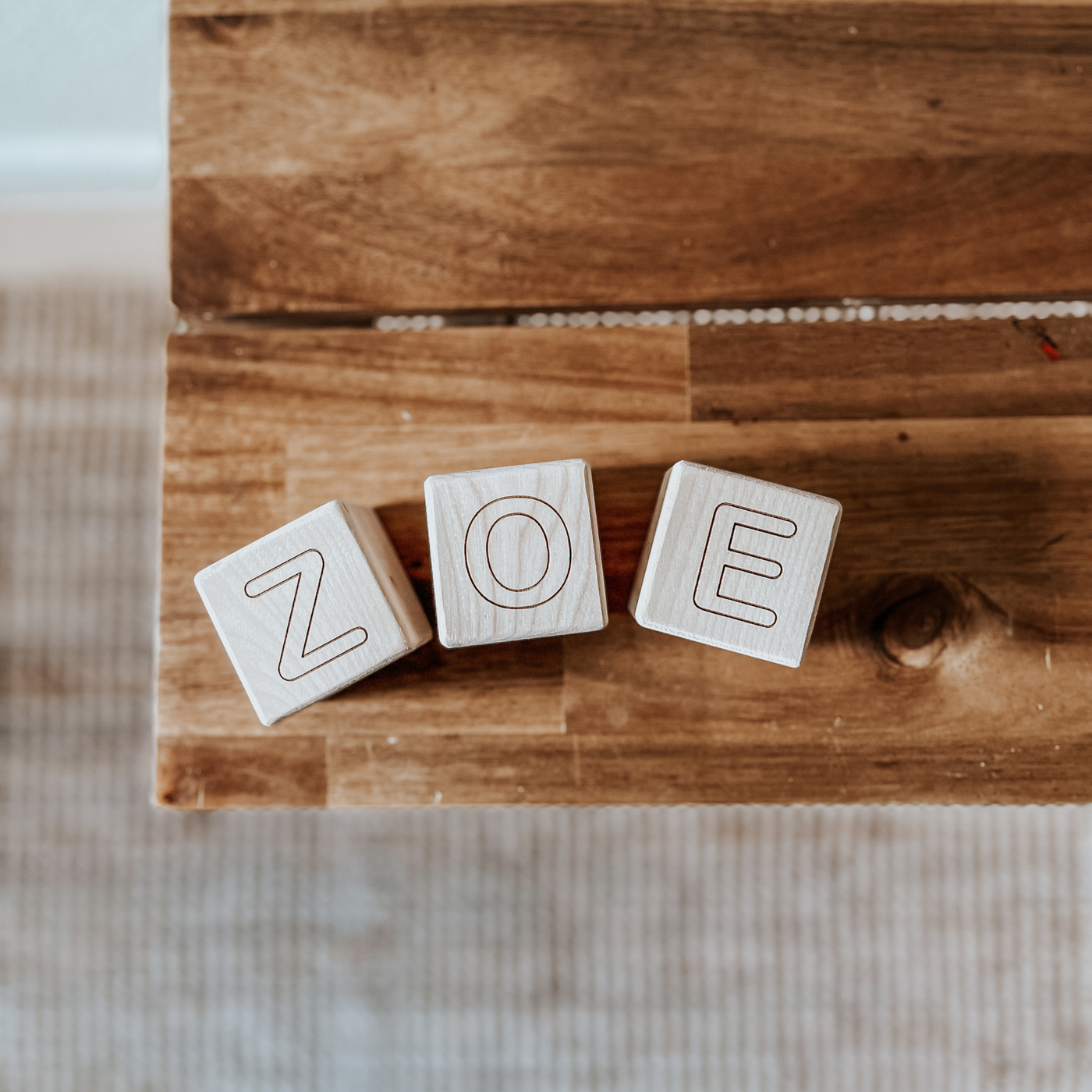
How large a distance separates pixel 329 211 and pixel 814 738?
0.39 meters

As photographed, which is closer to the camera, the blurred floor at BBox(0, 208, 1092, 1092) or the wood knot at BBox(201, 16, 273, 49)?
the wood knot at BBox(201, 16, 273, 49)

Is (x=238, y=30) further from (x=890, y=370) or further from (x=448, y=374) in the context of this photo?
(x=890, y=370)

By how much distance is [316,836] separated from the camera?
749mm

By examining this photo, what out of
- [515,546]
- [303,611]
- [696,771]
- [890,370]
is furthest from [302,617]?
[890,370]

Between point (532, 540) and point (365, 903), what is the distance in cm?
54

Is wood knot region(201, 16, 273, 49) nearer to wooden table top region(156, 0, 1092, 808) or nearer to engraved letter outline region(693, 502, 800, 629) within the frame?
wooden table top region(156, 0, 1092, 808)

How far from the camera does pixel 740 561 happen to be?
1.17 feet

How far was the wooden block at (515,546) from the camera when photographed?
351 millimetres

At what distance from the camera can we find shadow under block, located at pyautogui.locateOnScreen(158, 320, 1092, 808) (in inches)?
16.9

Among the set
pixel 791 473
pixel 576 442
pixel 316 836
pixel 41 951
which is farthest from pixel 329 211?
pixel 41 951

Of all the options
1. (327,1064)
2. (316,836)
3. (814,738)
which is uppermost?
(814,738)

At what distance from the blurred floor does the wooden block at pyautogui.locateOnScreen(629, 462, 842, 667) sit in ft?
1.46

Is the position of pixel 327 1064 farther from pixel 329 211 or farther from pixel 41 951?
pixel 329 211

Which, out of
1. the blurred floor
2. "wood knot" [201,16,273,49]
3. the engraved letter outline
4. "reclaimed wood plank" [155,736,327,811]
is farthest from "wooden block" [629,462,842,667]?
the blurred floor
